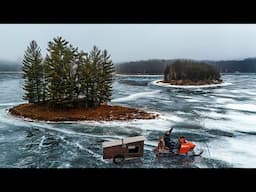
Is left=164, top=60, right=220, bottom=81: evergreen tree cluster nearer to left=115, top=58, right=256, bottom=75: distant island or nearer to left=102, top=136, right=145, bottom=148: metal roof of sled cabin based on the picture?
left=115, top=58, right=256, bottom=75: distant island

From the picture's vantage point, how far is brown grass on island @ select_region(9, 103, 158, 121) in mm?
3088

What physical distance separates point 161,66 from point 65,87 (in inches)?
35.1

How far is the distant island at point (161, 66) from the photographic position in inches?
123

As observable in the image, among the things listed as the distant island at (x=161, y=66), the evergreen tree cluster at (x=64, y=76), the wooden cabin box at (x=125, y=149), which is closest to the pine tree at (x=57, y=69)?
the evergreen tree cluster at (x=64, y=76)

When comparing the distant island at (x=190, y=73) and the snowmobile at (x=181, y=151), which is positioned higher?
the distant island at (x=190, y=73)

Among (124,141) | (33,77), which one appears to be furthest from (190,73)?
(33,77)

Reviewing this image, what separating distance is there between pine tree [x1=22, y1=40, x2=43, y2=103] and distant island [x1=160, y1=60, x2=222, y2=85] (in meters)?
1.13

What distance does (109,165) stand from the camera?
2.95 m

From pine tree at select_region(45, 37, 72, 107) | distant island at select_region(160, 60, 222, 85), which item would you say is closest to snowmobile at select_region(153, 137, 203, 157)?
distant island at select_region(160, 60, 222, 85)

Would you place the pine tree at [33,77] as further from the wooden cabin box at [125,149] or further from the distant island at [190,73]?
the distant island at [190,73]

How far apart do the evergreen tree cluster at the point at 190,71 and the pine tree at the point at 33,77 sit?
114cm
